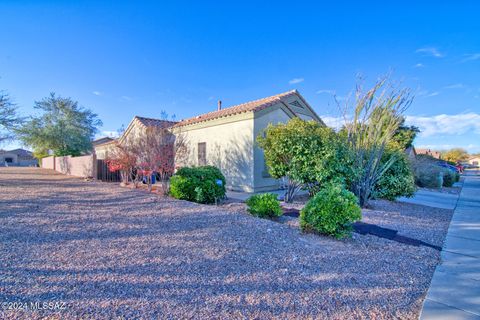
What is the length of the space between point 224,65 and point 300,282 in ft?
46.0

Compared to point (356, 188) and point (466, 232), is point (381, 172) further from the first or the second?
point (466, 232)

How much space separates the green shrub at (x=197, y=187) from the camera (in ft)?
25.0

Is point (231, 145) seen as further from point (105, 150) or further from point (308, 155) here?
point (105, 150)

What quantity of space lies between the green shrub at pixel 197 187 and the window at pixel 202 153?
491 cm

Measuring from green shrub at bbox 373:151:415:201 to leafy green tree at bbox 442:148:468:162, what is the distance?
55607 millimetres

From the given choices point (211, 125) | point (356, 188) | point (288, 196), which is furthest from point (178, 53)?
point (356, 188)

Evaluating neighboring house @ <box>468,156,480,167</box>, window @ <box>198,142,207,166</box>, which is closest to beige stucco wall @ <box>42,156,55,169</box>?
window @ <box>198,142,207,166</box>

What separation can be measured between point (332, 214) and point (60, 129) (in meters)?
27.2

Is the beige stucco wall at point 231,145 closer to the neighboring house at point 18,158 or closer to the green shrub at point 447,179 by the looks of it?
the green shrub at point 447,179

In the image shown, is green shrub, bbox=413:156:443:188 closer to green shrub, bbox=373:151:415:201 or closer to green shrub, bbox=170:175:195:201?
green shrub, bbox=373:151:415:201

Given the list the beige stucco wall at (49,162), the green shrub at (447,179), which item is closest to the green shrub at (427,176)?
the green shrub at (447,179)

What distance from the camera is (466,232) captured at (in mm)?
5559

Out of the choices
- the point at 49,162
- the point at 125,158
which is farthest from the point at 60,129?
the point at 125,158

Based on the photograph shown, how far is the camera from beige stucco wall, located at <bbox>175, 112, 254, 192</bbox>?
35.0 feet
